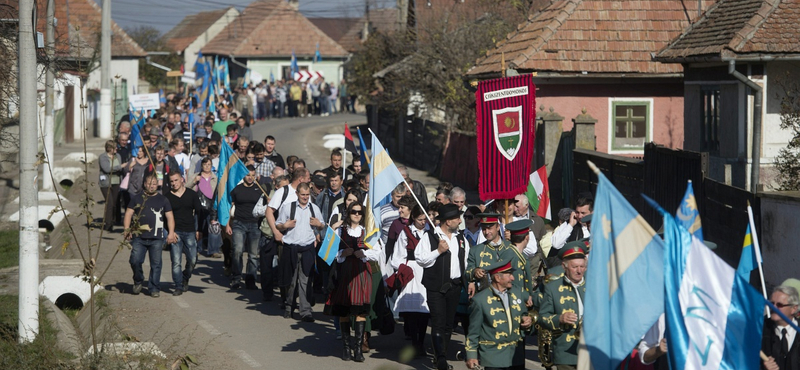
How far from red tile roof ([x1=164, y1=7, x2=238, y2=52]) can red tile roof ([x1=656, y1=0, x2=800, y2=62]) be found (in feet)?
253

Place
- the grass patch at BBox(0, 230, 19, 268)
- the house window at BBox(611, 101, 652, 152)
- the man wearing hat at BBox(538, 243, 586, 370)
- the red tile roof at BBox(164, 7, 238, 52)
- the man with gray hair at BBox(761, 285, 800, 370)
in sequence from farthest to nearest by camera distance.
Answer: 1. the red tile roof at BBox(164, 7, 238, 52)
2. the house window at BBox(611, 101, 652, 152)
3. the grass patch at BBox(0, 230, 19, 268)
4. the man wearing hat at BBox(538, 243, 586, 370)
5. the man with gray hair at BBox(761, 285, 800, 370)

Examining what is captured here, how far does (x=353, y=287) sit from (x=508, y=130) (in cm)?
265

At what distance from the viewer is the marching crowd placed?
809cm

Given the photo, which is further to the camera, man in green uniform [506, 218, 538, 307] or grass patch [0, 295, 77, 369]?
grass patch [0, 295, 77, 369]

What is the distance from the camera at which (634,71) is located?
2328 cm

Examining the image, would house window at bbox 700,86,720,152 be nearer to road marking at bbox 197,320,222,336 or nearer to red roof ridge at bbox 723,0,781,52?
red roof ridge at bbox 723,0,781,52

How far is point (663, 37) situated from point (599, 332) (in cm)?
1887

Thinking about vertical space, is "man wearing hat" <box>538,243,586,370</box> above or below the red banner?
below

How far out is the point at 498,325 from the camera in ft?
27.7

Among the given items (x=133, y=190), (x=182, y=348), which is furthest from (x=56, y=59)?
(x=182, y=348)

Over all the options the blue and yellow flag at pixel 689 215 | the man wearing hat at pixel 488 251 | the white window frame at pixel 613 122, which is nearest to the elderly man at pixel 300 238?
the man wearing hat at pixel 488 251

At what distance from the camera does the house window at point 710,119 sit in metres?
19.5

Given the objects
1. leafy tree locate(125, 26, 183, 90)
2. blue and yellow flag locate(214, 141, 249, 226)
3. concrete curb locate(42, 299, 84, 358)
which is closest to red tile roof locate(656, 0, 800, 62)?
blue and yellow flag locate(214, 141, 249, 226)

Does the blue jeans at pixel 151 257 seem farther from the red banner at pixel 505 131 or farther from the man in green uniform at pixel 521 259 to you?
the man in green uniform at pixel 521 259
